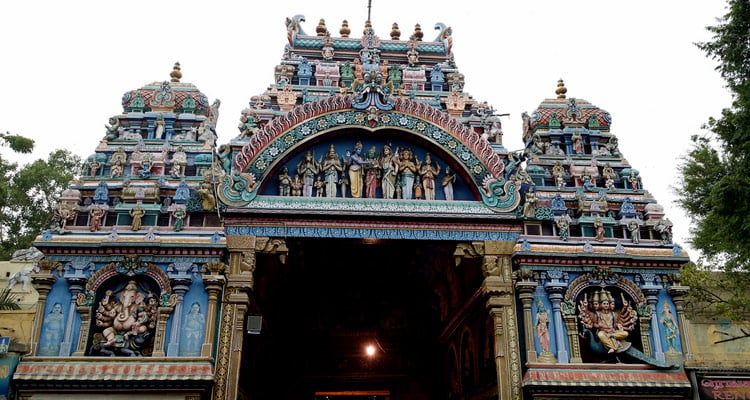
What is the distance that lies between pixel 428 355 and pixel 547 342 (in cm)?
684

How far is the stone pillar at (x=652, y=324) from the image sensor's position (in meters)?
12.8

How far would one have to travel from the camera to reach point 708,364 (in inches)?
499

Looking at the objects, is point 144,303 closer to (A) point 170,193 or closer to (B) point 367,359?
(A) point 170,193

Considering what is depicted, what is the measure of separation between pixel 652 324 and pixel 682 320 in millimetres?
691

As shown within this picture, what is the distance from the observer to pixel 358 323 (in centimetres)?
1931

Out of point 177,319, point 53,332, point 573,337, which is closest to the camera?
point 53,332

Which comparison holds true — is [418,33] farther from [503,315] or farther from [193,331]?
[193,331]

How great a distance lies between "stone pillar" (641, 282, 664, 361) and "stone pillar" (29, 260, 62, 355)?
39.7ft

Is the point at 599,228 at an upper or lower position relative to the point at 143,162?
lower

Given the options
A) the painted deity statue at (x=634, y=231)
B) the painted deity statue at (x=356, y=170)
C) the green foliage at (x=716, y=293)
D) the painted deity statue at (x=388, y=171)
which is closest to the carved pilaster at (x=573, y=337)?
the painted deity statue at (x=634, y=231)

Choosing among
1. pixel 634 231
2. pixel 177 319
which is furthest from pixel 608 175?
pixel 177 319

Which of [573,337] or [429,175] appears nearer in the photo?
[573,337]

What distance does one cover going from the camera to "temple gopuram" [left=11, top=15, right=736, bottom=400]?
1222cm

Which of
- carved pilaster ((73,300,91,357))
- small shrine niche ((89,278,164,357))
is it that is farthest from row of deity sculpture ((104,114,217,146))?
carved pilaster ((73,300,91,357))
